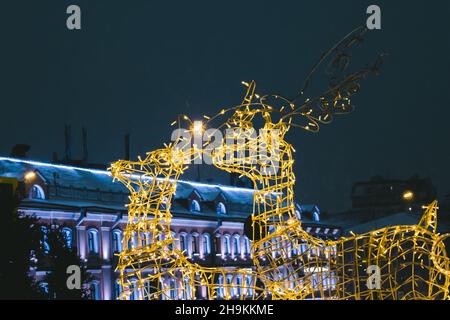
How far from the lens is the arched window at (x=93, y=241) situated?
24.7 meters

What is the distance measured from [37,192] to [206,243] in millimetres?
7812

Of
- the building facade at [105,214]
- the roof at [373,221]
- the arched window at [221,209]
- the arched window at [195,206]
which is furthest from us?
the roof at [373,221]

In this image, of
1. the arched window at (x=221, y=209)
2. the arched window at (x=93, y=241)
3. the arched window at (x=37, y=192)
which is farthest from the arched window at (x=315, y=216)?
the arched window at (x=37, y=192)

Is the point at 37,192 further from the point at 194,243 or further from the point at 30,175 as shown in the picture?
the point at 194,243

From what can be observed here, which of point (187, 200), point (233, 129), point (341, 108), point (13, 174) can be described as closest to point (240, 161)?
point (233, 129)

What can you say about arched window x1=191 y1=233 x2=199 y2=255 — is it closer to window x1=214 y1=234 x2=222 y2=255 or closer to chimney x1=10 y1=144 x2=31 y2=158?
window x1=214 y1=234 x2=222 y2=255

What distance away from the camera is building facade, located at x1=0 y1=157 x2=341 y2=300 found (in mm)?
23297

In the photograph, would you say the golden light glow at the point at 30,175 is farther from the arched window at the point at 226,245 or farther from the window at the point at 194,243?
the arched window at the point at 226,245

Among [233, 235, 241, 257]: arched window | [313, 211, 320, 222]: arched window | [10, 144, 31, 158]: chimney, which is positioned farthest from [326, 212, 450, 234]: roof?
[10, 144, 31, 158]: chimney

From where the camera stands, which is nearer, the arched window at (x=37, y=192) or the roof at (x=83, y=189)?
the arched window at (x=37, y=192)
